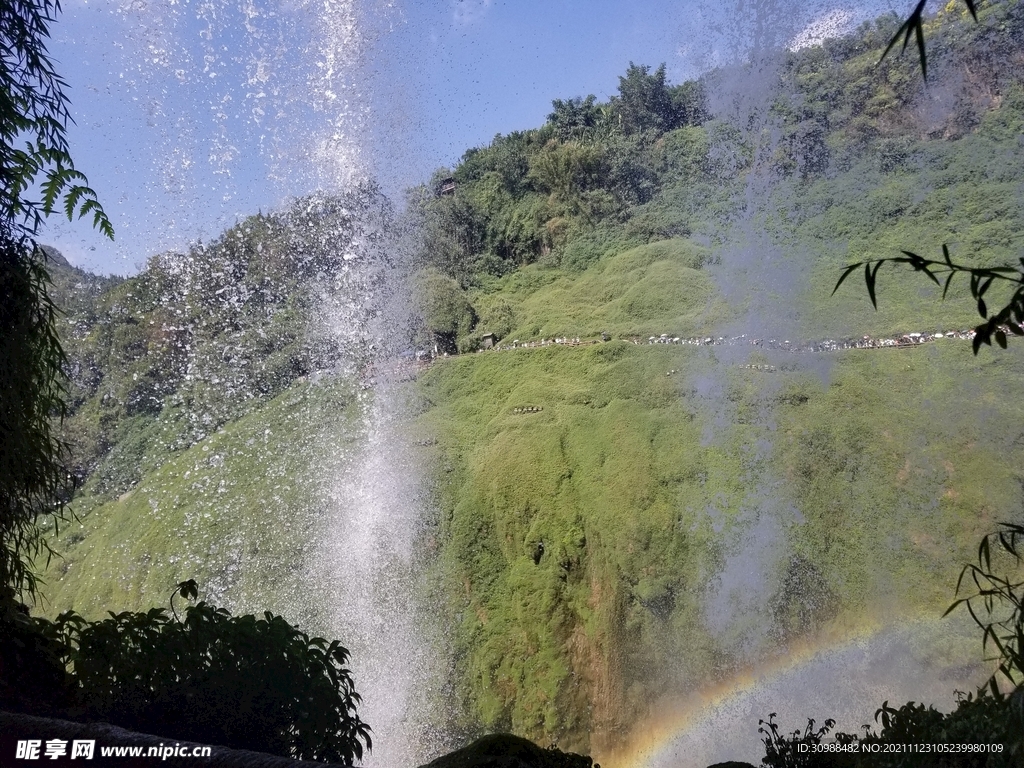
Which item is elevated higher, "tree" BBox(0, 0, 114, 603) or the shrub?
"tree" BBox(0, 0, 114, 603)

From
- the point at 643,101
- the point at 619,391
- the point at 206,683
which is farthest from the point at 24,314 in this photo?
the point at 643,101

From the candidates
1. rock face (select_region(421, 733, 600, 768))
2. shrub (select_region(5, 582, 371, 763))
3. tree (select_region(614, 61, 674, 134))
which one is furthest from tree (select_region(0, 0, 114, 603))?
tree (select_region(614, 61, 674, 134))

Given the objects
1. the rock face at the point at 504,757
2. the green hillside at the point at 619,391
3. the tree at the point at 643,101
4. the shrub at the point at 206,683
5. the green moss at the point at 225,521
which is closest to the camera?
the rock face at the point at 504,757

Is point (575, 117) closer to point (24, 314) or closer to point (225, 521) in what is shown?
point (225, 521)

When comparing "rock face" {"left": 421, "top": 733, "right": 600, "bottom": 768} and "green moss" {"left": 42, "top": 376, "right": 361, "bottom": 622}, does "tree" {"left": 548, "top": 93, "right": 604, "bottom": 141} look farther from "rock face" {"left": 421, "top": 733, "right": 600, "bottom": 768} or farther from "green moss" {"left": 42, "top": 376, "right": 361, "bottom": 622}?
"rock face" {"left": 421, "top": 733, "right": 600, "bottom": 768}

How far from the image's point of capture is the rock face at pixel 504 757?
248 cm

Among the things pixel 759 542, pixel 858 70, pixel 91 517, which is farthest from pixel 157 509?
pixel 858 70

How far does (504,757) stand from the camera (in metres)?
2.55

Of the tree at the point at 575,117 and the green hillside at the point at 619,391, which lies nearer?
the green hillside at the point at 619,391

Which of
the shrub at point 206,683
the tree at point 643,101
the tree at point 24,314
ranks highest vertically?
the tree at point 643,101

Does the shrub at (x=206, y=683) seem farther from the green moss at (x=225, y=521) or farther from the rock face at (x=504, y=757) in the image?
the green moss at (x=225, y=521)

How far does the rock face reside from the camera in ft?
8.14

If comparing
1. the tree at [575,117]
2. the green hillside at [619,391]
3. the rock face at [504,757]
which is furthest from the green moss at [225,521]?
the rock face at [504,757]

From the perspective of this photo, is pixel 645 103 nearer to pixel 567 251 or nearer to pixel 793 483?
pixel 567 251
